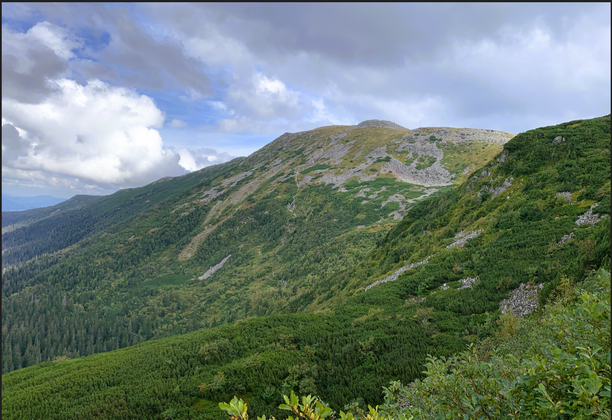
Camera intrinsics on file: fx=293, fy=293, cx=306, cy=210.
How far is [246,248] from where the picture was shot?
297 ft

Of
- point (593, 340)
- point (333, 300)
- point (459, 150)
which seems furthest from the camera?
point (459, 150)

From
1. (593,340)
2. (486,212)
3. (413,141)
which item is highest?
(413,141)

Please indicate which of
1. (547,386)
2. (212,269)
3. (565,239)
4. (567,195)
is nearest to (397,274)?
(565,239)

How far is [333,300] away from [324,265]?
19879mm

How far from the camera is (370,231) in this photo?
5250cm

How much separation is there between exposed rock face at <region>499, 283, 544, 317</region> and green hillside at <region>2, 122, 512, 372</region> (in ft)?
55.3

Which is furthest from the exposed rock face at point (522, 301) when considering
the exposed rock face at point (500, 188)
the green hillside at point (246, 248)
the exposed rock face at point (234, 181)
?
the exposed rock face at point (234, 181)

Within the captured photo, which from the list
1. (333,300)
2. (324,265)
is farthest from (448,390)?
(324,265)

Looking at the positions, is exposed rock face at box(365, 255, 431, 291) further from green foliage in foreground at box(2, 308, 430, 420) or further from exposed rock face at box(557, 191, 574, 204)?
exposed rock face at box(557, 191, 574, 204)

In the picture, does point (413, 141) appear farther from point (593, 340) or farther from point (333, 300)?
point (593, 340)

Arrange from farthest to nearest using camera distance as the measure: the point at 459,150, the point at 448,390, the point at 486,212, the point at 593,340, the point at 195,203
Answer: the point at 195,203, the point at 459,150, the point at 486,212, the point at 448,390, the point at 593,340

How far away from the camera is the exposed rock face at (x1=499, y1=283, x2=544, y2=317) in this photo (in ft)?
48.8

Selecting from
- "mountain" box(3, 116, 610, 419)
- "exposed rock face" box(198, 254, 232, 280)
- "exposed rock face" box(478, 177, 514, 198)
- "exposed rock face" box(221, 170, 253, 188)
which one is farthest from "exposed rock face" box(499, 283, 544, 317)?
"exposed rock face" box(221, 170, 253, 188)

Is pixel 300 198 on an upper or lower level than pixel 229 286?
upper
